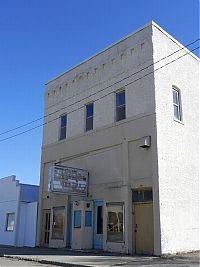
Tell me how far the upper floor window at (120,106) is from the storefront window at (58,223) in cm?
664

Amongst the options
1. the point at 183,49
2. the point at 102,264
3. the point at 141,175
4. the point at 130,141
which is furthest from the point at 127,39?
the point at 102,264

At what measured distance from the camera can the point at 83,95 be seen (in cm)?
2358

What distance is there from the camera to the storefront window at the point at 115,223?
62.2 feet

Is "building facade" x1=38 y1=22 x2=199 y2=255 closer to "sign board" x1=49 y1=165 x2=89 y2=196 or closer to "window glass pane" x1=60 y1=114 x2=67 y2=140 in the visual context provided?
"sign board" x1=49 y1=165 x2=89 y2=196

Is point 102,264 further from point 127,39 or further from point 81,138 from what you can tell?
point 127,39

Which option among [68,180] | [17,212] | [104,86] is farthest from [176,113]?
[17,212]

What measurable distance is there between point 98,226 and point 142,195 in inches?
135

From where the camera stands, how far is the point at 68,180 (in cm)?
2061

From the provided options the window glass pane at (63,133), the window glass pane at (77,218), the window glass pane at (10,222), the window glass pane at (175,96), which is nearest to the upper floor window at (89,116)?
the window glass pane at (63,133)

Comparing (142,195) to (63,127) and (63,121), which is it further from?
(63,121)

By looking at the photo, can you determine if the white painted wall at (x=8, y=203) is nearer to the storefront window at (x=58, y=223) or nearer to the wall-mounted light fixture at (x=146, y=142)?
the storefront window at (x=58, y=223)

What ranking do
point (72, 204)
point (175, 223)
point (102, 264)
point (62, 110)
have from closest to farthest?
point (102, 264) < point (175, 223) < point (72, 204) < point (62, 110)

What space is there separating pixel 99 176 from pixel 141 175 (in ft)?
10.1

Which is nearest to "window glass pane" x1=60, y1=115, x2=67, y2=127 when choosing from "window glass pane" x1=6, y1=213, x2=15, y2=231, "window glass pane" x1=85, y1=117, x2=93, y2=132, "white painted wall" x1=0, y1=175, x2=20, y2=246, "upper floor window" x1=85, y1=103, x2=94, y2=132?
"upper floor window" x1=85, y1=103, x2=94, y2=132
